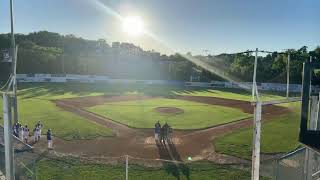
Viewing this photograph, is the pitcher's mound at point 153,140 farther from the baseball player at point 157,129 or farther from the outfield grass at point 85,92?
the outfield grass at point 85,92

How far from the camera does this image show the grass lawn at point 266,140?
22078 mm

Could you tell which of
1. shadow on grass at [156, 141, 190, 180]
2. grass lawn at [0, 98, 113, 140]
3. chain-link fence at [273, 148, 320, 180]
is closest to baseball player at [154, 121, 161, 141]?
shadow on grass at [156, 141, 190, 180]

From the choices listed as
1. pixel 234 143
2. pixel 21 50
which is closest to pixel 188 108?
pixel 234 143

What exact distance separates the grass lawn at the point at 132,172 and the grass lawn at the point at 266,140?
335 cm

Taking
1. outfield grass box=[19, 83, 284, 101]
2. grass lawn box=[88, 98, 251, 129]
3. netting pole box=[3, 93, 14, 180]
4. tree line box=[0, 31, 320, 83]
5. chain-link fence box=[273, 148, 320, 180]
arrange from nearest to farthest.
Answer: netting pole box=[3, 93, 14, 180]
chain-link fence box=[273, 148, 320, 180]
grass lawn box=[88, 98, 251, 129]
outfield grass box=[19, 83, 284, 101]
tree line box=[0, 31, 320, 83]

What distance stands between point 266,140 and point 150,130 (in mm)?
8152

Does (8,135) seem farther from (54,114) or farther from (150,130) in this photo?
(54,114)

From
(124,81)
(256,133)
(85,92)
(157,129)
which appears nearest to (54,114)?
(157,129)

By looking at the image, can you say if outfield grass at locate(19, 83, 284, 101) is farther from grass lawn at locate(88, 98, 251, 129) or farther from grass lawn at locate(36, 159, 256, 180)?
grass lawn at locate(36, 159, 256, 180)

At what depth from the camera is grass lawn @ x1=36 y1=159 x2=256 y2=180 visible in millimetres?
16734

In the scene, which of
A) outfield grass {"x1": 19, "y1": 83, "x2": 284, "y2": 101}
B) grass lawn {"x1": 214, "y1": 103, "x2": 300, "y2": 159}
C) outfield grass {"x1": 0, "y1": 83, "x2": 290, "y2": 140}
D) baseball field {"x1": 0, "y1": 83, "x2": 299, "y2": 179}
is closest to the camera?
baseball field {"x1": 0, "y1": 83, "x2": 299, "y2": 179}

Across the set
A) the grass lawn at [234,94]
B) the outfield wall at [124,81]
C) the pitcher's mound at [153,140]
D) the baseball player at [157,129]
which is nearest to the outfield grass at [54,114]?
the pitcher's mound at [153,140]

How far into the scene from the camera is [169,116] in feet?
113

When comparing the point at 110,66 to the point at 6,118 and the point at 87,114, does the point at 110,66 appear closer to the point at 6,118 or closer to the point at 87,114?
the point at 87,114
